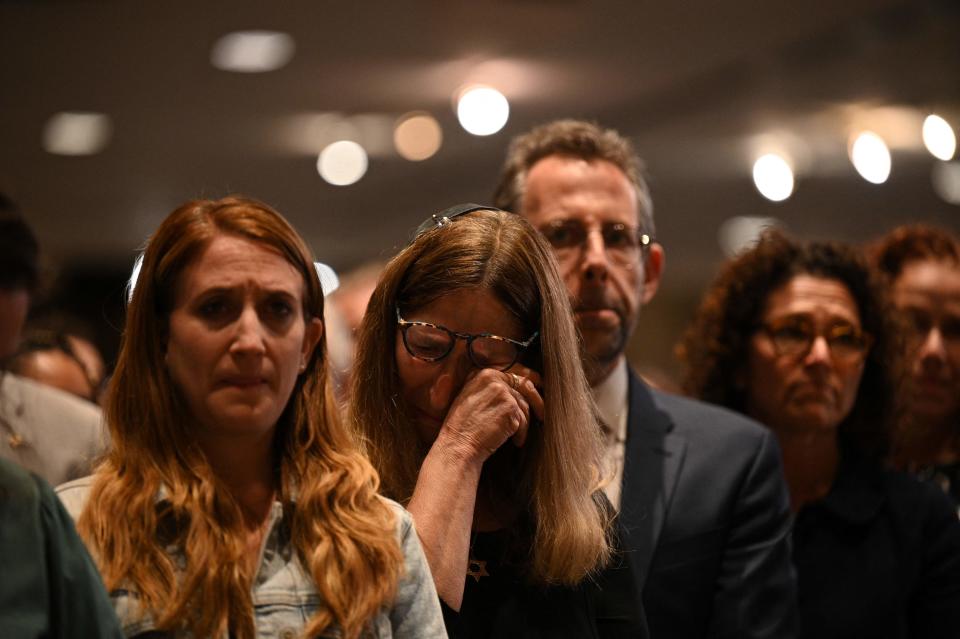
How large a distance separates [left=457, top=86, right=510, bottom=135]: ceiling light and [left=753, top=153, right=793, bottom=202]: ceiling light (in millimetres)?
2164

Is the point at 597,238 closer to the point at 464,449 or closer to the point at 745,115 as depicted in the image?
the point at 464,449

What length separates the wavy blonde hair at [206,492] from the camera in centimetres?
173

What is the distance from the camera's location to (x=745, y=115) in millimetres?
7969

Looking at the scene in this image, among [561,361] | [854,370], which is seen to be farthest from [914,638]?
[561,361]

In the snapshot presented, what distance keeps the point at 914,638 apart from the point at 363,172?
6.44 metres

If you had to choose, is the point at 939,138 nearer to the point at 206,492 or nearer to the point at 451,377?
the point at 451,377

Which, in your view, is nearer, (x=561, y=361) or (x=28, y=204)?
(x=561, y=361)

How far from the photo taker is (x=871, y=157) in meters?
8.27

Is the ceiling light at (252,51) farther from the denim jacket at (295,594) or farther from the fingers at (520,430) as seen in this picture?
the denim jacket at (295,594)

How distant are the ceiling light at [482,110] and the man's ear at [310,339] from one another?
5530mm

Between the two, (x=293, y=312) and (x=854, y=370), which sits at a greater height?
(x=293, y=312)

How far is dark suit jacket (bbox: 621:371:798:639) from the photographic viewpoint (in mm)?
2504

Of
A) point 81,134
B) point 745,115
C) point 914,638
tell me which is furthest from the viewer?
point 745,115

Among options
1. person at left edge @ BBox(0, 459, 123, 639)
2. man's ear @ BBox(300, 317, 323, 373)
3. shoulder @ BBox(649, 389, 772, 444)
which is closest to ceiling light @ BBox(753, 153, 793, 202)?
shoulder @ BBox(649, 389, 772, 444)
